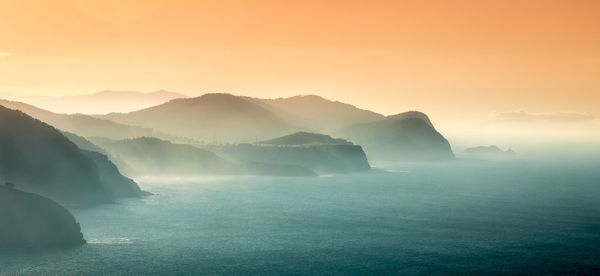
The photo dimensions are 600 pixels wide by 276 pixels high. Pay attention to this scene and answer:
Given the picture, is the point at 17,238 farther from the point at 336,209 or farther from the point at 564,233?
the point at 564,233

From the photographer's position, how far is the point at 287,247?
409 feet

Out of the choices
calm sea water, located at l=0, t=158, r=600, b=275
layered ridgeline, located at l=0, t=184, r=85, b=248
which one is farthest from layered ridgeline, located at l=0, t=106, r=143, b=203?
layered ridgeline, located at l=0, t=184, r=85, b=248

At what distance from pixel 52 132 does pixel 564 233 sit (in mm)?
136361

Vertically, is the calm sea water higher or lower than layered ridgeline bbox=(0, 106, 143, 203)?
lower

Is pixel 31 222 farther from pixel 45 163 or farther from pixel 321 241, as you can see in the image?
pixel 321 241

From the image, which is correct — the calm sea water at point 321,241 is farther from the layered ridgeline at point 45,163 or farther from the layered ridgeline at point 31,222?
the layered ridgeline at point 45,163

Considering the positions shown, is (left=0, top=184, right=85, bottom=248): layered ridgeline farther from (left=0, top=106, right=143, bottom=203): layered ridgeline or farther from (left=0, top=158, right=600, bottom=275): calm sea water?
(left=0, top=106, right=143, bottom=203): layered ridgeline

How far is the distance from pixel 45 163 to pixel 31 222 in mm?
51986

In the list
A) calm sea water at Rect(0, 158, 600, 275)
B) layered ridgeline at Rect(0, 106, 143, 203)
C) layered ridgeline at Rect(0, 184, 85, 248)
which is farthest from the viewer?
layered ridgeline at Rect(0, 106, 143, 203)

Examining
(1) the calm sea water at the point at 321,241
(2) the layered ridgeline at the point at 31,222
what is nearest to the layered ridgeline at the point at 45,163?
(1) the calm sea water at the point at 321,241

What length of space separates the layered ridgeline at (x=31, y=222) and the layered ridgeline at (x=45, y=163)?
3943cm

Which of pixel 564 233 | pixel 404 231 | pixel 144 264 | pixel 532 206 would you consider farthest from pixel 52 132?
pixel 532 206

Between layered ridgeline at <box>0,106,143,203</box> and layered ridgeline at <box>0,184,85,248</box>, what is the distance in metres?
39.4

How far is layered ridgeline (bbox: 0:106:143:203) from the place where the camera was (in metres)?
150
